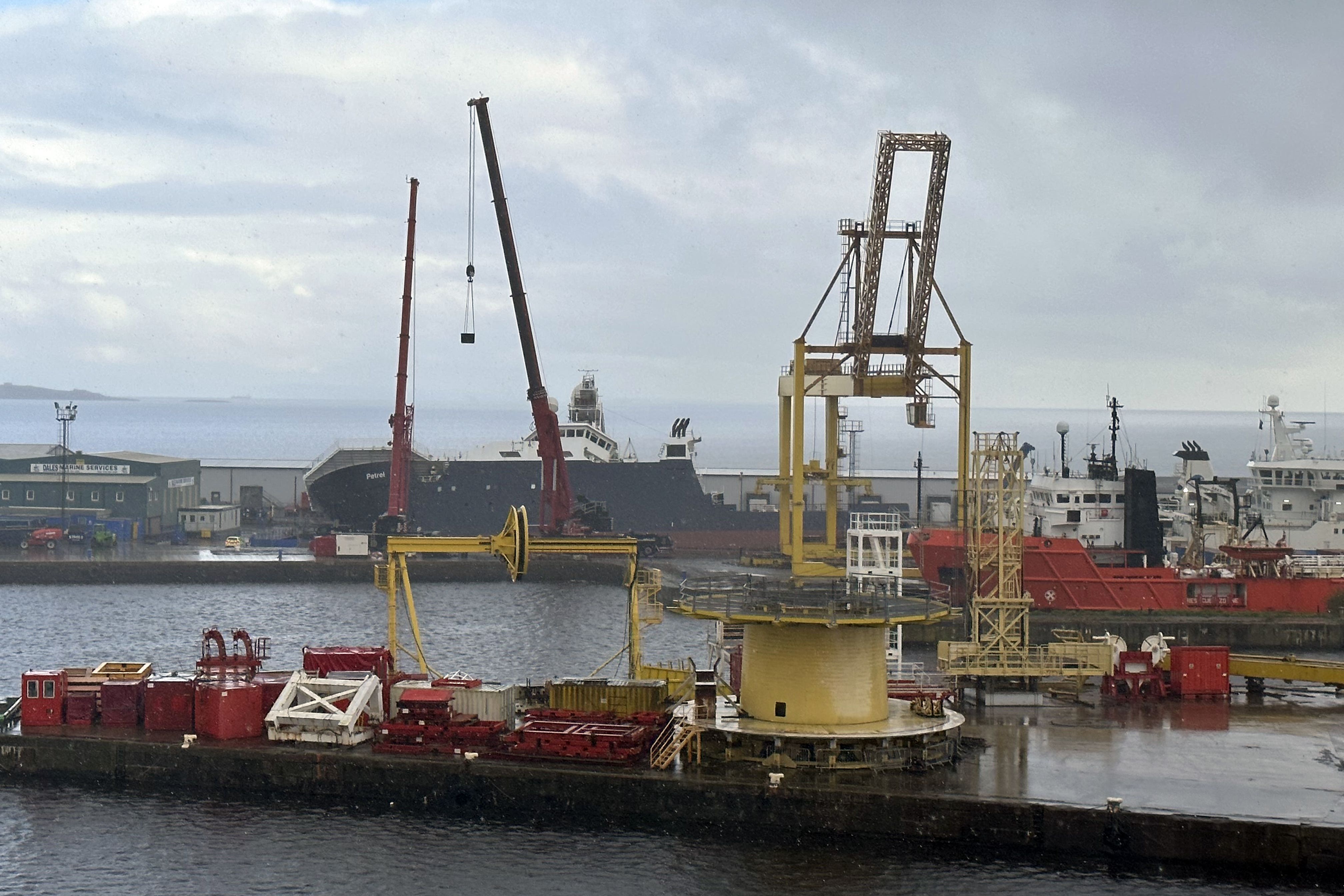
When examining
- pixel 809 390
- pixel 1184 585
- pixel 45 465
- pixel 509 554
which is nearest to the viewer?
pixel 509 554

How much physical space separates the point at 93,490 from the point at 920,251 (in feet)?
173

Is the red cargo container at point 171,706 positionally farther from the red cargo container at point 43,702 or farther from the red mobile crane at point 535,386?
the red mobile crane at point 535,386

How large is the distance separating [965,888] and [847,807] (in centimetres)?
217

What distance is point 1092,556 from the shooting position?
174 feet

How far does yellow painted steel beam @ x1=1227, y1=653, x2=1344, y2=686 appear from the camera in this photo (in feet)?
96.0

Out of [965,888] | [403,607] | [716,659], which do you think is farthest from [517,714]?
[403,607]

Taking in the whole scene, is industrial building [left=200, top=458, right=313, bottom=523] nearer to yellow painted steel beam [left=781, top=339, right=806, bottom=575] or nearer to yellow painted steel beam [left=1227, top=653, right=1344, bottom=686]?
yellow painted steel beam [left=781, top=339, right=806, bottom=575]

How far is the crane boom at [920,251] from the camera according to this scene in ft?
105

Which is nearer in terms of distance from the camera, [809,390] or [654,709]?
[654,709]

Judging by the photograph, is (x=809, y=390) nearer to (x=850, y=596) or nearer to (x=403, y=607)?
(x=850, y=596)

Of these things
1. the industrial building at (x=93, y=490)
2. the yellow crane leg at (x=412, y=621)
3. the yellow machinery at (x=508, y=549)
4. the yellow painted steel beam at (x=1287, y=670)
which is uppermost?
the industrial building at (x=93, y=490)

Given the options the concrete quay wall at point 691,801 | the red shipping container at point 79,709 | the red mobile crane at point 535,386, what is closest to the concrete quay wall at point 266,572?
the red mobile crane at point 535,386

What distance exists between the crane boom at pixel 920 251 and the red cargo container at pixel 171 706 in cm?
1560

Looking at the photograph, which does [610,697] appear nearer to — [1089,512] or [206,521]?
[1089,512]
